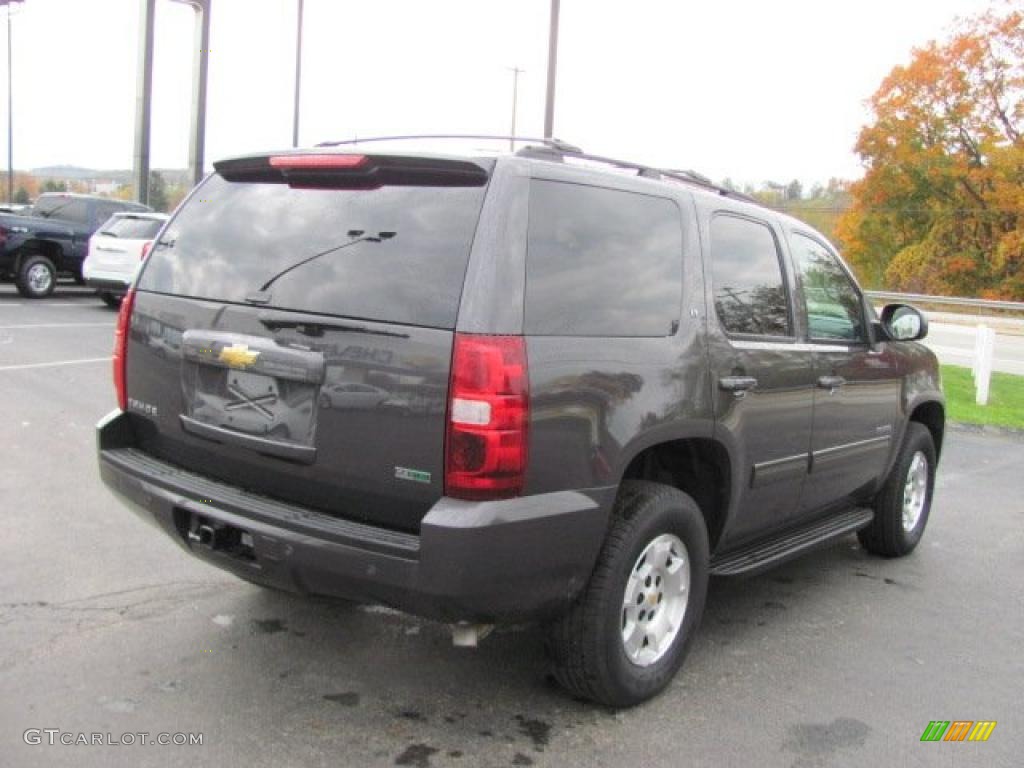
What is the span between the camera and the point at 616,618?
10.6 ft

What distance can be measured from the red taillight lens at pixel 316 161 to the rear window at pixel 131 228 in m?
13.1

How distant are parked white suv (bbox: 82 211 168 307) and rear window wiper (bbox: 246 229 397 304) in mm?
12885

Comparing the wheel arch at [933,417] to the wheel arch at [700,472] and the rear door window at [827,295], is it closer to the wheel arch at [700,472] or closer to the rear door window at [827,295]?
the rear door window at [827,295]

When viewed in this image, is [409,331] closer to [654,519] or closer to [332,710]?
[654,519]

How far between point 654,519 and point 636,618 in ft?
1.26

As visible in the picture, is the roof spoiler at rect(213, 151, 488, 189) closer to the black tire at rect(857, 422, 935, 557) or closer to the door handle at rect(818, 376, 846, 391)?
the door handle at rect(818, 376, 846, 391)

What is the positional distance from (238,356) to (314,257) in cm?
41

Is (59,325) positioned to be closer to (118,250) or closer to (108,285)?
(108,285)

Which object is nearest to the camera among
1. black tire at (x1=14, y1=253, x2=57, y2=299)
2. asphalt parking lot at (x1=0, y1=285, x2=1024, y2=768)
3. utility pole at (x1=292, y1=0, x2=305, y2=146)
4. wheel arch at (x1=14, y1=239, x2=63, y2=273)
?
asphalt parking lot at (x1=0, y1=285, x2=1024, y2=768)

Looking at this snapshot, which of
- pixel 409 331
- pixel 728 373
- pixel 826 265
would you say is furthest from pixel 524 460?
pixel 826 265

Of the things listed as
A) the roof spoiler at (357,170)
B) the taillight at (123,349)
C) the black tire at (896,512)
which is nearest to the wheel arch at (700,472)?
the roof spoiler at (357,170)

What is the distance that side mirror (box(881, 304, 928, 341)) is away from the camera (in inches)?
202

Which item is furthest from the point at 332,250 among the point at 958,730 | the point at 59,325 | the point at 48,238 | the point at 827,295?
the point at 48,238

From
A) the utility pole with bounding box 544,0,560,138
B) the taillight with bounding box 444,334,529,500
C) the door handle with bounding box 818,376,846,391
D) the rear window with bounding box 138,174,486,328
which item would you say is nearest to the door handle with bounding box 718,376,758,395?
the door handle with bounding box 818,376,846,391
